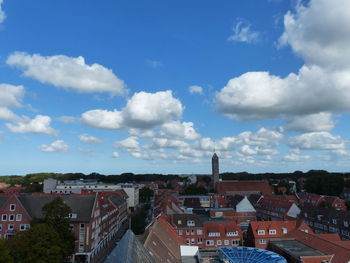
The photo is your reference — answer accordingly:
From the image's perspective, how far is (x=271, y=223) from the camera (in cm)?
6059

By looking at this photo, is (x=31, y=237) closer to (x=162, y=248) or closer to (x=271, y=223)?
(x=162, y=248)

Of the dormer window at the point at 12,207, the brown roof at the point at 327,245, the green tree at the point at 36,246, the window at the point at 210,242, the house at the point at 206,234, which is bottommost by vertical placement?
the window at the point at 210,242

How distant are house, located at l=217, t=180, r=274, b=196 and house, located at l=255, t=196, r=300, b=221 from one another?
3008cm

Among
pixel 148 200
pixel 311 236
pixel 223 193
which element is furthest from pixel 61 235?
pixel 148 200

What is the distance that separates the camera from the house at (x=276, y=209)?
3253 inches

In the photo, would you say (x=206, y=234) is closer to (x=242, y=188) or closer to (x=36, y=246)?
(x=36, y=246)

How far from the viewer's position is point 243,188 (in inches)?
5266

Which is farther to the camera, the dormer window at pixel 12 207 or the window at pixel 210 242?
the window at pixel 210 242

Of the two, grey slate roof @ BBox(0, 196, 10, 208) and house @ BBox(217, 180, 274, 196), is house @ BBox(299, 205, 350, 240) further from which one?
grey slate roof @ BBox(0, 196, 10, 208)

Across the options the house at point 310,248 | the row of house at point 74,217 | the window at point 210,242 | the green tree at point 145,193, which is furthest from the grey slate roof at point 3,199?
the green tree at point 145,193

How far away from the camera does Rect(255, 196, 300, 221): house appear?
8262 cm

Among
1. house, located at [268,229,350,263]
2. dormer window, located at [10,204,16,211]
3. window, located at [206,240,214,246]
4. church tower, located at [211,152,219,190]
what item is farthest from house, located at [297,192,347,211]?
dormer window, located at [10,204,16,211]

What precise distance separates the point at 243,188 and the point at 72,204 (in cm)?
9244

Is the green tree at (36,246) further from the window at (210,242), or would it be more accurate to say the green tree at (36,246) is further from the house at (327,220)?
the house at (327,220)
